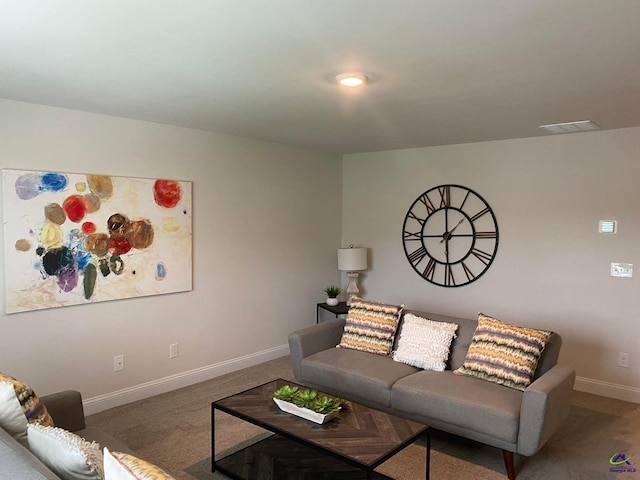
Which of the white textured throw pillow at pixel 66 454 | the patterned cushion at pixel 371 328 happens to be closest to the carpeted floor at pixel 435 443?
the patterned cushion at pixel 371 328

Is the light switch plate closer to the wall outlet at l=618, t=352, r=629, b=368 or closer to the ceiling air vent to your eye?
the wall outlet at l=618, t=352, r=629, b=368

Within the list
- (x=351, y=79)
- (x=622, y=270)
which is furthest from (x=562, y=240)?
(x=351, y=79)

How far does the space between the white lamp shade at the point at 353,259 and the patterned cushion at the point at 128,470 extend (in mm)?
3943

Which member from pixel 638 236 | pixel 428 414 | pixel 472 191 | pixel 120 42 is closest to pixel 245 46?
pixel 120 42

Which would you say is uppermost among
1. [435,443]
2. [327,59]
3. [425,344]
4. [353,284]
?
[327,59]

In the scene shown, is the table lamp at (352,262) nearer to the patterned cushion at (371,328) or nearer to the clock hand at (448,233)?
the clock hand at (448,233)

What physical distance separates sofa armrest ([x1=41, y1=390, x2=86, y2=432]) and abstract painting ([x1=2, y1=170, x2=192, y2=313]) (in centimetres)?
110

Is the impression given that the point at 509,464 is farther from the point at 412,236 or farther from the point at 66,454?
the point at 412,236

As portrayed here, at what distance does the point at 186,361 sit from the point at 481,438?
2551 mm

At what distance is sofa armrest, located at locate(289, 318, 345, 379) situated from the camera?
3.70 meters

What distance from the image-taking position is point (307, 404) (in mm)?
2645

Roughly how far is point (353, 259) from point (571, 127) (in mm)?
2423

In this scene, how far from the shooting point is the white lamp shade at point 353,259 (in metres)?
5.25

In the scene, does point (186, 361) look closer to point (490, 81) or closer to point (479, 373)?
point (479, 373)
